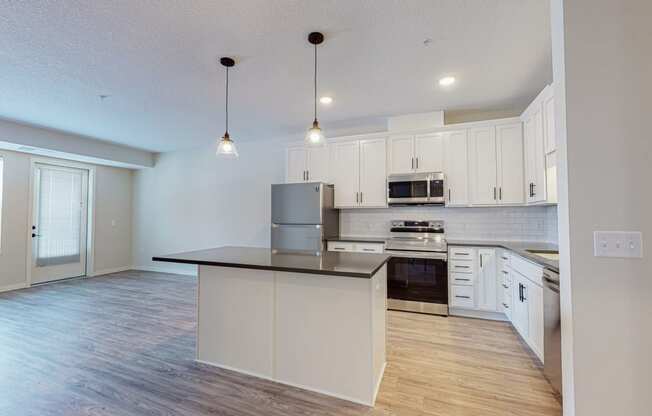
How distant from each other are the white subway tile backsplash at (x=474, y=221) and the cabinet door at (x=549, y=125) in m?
1.07

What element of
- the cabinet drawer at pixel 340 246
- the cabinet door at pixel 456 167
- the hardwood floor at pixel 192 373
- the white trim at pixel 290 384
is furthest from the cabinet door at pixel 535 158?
the white trim at pixel 290 384

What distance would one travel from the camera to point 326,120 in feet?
14.3

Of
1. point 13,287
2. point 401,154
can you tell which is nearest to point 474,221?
point 401,154

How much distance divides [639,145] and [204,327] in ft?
9.98

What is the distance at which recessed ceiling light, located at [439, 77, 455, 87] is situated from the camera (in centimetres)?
303

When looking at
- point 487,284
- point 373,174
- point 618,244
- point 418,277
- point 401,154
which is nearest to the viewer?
point 618,244

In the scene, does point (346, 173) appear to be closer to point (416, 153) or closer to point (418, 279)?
point (416, 153)

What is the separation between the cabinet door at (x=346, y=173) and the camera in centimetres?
434

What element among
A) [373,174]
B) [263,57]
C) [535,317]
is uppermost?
[263,57]

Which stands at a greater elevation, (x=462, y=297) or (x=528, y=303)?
(x=528, y=303)

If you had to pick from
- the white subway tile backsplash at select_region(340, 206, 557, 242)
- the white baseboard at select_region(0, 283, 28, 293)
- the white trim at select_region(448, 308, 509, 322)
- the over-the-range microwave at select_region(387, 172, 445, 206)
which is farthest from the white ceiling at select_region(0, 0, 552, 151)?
the white baseboard at select_region(0, 283, 28, 293)

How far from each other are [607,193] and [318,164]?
141 inches

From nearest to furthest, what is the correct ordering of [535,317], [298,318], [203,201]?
[298,318]
[535,317]
[203,201]

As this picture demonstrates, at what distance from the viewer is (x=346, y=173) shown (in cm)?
440
